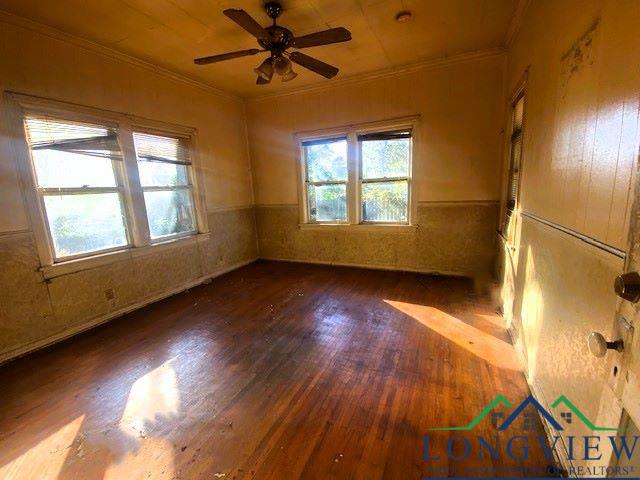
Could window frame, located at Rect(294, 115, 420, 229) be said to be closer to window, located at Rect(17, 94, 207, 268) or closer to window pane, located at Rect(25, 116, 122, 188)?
window, located at Rect(17, 94, 207, 268)

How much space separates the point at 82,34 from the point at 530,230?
4.29 meters

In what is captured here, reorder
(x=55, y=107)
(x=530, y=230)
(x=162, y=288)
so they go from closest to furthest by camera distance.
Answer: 1. (x=530, y=230)
2. (x=55, y=107)
3. (x=162, y=288)

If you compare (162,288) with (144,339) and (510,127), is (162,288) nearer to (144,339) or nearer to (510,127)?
(144,339)

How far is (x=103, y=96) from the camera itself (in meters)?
2.99

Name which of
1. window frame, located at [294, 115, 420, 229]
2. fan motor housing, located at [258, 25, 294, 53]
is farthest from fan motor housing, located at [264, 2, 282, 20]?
window frame, located at [294, 115, 420, 229]

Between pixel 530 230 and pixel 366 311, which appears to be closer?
pixel 530 230

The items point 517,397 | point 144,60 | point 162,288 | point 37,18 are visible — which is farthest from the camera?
point 162,288

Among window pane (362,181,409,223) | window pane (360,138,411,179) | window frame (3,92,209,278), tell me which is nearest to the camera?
window frame (3,92,209,278)

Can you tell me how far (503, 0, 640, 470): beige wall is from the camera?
3.30ft

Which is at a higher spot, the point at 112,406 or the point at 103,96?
the point at 103,96

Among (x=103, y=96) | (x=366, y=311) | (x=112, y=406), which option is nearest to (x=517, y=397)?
(x=366, y=311)

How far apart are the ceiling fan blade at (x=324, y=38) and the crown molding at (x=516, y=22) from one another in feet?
5.30

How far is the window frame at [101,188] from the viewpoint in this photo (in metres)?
2.46

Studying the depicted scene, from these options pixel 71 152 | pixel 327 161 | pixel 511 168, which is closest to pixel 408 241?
pixel 511 168
